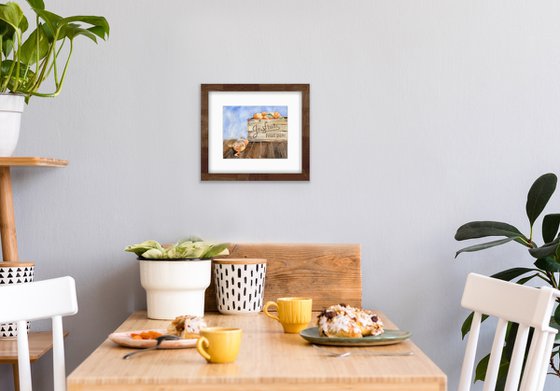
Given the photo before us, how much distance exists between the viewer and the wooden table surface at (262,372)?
1.49 m

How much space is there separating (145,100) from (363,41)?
72 cm

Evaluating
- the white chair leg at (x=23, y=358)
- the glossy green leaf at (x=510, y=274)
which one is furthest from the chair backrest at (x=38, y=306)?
the glossy green leaf at (x=510, y=274)

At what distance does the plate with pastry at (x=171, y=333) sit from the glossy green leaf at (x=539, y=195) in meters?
1.07

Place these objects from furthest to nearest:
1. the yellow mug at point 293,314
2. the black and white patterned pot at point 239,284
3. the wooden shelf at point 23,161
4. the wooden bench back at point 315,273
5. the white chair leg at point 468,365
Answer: the wooden bench back at point 315,273, the black and white patterned pot at point 239,284, the wooden shelf at point 23,161, the yellow mug at point 293,314, the white chair leg at point 468,365

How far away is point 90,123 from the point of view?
8.16 ft

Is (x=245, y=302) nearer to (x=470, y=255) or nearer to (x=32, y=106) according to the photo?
(x=470, y=255)

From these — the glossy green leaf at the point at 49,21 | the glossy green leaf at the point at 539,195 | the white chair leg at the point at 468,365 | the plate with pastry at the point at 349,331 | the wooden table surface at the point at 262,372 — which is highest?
the glossy green leaf at the point at 49,21

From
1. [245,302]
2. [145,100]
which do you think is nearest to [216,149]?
[145,100]

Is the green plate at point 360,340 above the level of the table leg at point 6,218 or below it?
below

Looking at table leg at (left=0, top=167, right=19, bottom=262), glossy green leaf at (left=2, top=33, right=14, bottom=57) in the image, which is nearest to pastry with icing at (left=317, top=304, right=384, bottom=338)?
table leg at (left=0, top=167, right=19, bottom=262)

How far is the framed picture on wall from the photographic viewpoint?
2.49 m

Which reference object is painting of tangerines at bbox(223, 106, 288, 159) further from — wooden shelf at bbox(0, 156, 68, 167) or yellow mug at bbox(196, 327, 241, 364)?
yellow mug at bbox(196, 327, 241, 364)

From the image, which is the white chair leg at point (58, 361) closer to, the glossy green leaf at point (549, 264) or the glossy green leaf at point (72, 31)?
the glossy green leaf at point (72, 31)

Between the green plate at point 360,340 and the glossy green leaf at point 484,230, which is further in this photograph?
the glossy green leaf at point 484,230
